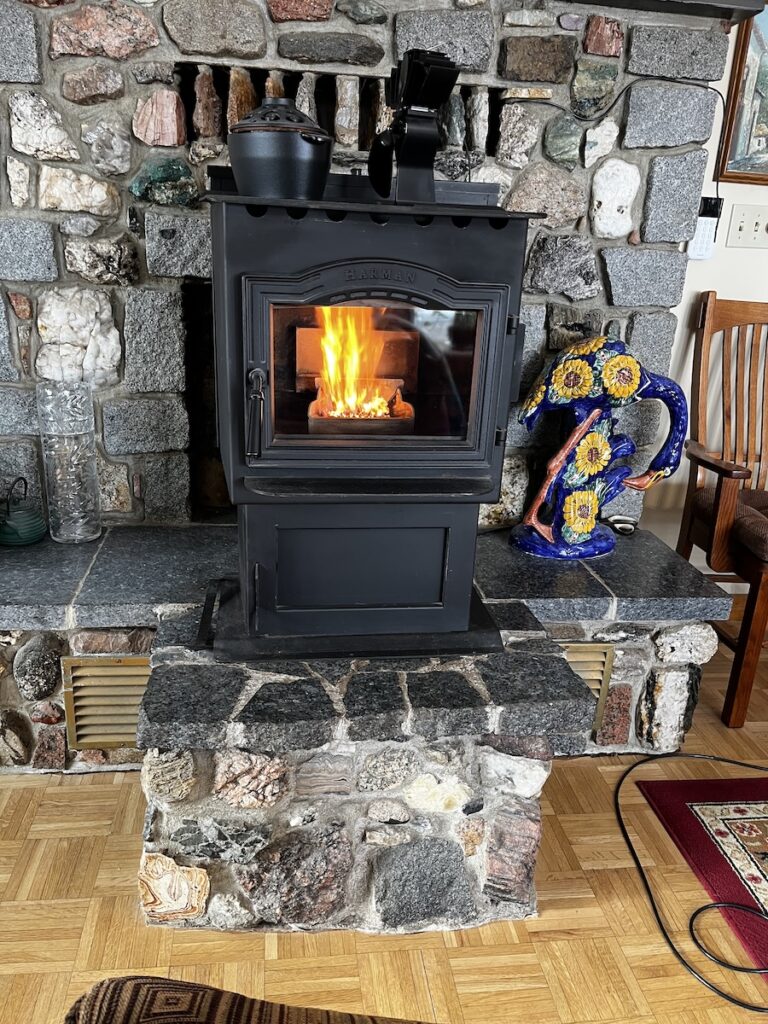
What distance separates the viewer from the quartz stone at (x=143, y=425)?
2141mm

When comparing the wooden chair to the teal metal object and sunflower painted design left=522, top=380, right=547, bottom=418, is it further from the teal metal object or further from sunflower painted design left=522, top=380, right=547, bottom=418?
the teal metal object

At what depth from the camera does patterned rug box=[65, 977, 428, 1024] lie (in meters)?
0.76

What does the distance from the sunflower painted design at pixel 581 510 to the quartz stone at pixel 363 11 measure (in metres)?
1.24

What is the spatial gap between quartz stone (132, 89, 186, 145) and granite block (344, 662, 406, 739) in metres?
1.35

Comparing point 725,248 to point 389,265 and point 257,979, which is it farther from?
point 257,979

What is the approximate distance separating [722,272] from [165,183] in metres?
1.74

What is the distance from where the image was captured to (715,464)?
89.4 inches

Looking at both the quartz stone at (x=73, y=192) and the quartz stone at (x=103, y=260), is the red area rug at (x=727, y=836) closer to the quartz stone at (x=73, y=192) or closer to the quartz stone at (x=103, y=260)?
the quartz stone at (x=103, y=260)

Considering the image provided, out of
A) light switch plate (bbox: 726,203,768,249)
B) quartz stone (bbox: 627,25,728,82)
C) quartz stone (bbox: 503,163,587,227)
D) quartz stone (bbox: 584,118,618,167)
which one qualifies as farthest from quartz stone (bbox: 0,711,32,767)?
light switch plate (bbox: 726,203,768,249)

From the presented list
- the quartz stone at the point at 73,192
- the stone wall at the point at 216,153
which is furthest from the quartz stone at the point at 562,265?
the quartz stone at the point at 73,192

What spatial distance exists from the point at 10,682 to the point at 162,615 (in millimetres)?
422

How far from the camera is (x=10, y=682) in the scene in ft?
6.37

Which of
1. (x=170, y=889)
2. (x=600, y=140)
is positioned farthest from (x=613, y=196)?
(x=170, y=889)

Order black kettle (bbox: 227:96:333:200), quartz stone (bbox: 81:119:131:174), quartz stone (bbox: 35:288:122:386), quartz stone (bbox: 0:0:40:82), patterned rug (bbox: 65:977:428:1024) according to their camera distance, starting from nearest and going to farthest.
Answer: patterned rug (bbox: 65:977:428:1024)
black kettle (bbox: 227:96:333:200)
quartz stone (bbox: 0:0:40:82)
quartz stone (bbox: 81:119:131:174)
quartz stone (bbox: 35:288:122:386)
